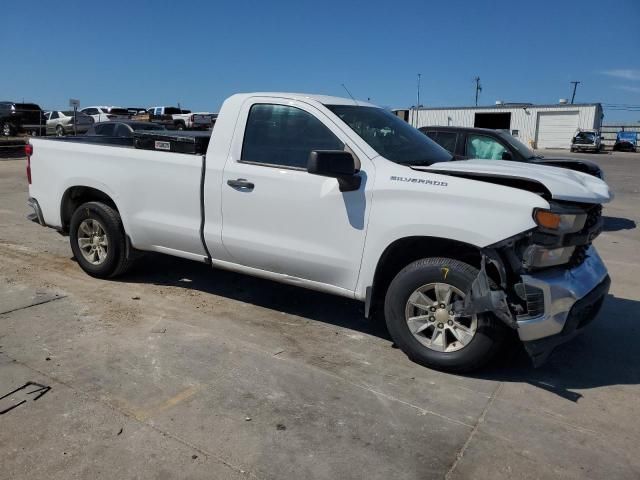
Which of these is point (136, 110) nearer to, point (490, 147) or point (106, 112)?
point (106, 112)

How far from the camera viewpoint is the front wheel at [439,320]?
3.84 metres

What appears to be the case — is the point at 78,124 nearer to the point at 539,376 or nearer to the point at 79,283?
the point at 79,283

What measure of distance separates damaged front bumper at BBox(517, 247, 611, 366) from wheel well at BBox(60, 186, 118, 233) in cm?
413

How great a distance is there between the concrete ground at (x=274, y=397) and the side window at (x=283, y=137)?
142 cm

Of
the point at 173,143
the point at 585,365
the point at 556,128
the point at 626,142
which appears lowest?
the point at 585,365

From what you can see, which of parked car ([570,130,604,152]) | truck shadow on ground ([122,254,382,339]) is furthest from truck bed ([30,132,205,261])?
parked car ([570,130,604,152])

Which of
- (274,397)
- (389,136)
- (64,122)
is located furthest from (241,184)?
(64,122)

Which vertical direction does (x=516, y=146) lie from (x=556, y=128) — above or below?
below

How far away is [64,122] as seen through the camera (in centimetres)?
3206

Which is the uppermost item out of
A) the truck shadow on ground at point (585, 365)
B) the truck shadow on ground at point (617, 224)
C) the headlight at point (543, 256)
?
the headlight at point (543, 256)

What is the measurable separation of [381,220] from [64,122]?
32322 millimetres

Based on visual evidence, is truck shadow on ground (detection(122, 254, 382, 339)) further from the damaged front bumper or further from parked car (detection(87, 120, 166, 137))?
parked car (detection(87, 120, 166, 137))

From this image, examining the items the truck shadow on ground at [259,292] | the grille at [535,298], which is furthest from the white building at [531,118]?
the grille at [535,298]

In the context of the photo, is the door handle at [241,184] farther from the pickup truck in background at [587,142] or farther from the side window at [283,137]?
the pickup truck in background at [587,142]
